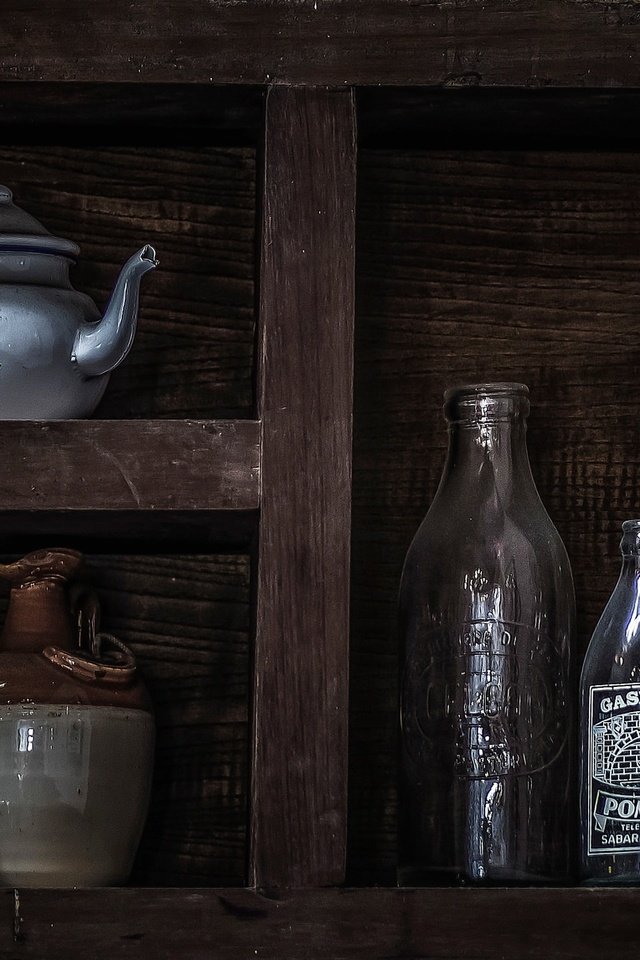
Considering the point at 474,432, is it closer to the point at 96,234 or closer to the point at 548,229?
the point at 548,229

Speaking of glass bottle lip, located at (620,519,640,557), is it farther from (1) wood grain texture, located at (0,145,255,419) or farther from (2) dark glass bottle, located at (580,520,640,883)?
(1) wood grain texture, located at (0,145,255,419)

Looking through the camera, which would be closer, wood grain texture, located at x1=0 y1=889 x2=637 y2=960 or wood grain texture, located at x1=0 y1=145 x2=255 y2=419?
wood grain texture, located at x1=0 y1=889 x2=637 y2=960

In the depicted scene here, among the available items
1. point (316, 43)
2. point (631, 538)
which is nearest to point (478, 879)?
point (631, 538)

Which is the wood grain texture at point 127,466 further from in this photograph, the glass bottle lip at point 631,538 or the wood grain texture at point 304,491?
the glass bottle lip at point 631,538

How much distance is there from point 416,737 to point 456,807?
0.05 metres

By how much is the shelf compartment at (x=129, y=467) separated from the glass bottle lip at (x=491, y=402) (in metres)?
0.17

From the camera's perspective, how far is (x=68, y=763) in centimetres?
94

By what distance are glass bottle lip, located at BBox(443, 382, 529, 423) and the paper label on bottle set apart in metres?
0.21

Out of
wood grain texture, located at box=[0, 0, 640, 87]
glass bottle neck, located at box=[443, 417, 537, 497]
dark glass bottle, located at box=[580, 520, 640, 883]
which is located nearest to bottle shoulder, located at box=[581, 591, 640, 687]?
dark glass bottle, located at box=[580, 520, 640, 883]

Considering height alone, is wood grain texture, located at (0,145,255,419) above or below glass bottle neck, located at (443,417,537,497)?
above

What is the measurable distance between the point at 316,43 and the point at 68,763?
51 centimetres

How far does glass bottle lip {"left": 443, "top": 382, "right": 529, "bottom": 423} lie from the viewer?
104 centimetres

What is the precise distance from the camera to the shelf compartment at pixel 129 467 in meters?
0.94

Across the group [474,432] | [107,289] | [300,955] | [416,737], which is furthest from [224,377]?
[300,955]
